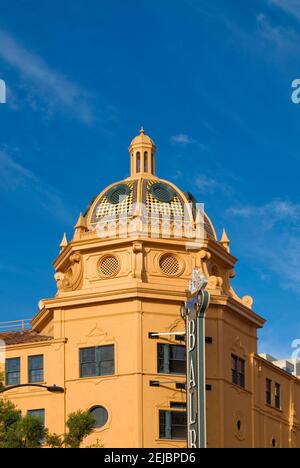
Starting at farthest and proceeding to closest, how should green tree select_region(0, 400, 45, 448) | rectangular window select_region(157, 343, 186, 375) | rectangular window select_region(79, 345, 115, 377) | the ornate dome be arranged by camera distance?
the ornate dome
rectangular window select_region(79, 345, 115, 377)
rectangular window select_region(157, 343, 186, 375)
green tree select_region(0, 400, 45, 448)

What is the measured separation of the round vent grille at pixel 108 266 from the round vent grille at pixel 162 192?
5.26 meters

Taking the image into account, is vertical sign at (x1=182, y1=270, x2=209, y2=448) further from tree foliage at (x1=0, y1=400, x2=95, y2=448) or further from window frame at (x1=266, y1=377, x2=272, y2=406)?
window frame at (x1=266, y1=377, x2=272, y2=406)

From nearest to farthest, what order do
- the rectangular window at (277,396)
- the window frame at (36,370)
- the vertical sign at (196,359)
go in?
the vertical sign at (196,359), the window frame at (36,370), the rectangular window at (277,396)

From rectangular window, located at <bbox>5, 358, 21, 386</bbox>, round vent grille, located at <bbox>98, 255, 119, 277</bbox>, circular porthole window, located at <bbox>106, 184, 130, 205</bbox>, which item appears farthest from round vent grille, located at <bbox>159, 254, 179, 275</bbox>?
rectangular window, located at <bbox>5, 358, 21, 386</bbox>

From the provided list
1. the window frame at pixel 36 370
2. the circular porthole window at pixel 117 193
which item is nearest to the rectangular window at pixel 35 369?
the window frame at pixel 36 370

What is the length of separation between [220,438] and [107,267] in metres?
11.6

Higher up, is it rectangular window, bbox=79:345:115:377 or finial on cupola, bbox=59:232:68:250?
finial on cupola, bbox=59:232:68:250

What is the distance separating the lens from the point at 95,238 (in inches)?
2842

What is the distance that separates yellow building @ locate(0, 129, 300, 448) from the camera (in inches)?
2687

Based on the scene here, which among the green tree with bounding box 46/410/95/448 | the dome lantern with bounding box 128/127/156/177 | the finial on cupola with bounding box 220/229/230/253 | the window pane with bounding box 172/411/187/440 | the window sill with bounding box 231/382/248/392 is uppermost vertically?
the dome lantern with bounding box 128/127/156/177

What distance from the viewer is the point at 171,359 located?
69.2 metres

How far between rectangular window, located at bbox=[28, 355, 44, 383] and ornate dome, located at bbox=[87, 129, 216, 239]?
27.7ft

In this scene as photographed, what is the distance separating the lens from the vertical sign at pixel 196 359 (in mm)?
63781

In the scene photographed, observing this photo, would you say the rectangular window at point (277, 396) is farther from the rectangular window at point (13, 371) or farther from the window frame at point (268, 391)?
the rectangular window at point (13, 371)
